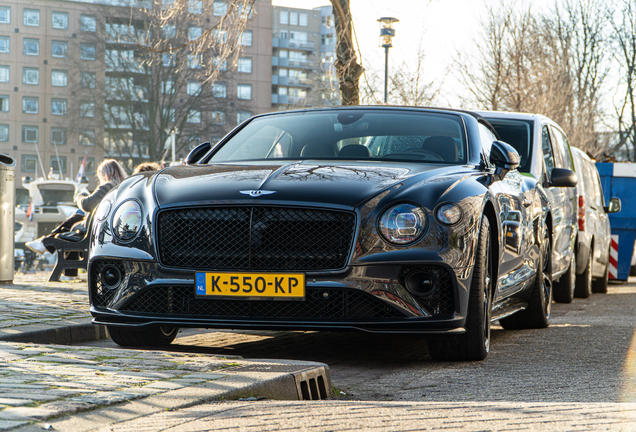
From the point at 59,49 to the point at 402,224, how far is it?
81.3 meters

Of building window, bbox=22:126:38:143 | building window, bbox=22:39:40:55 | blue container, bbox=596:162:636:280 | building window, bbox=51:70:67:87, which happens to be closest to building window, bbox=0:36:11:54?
building window, bbox=22:39:40:55

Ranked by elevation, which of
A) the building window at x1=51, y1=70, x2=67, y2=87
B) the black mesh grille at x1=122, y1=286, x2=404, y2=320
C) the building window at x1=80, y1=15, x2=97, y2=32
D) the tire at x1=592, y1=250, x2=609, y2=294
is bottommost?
the tire at x1=592, y1=250, x2=609, y2=294

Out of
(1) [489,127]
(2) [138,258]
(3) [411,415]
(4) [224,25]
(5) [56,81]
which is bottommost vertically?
(3) [411,415]

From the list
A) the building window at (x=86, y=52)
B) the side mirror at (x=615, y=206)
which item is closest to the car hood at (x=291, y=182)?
the side mirror at (x=615, y=206)

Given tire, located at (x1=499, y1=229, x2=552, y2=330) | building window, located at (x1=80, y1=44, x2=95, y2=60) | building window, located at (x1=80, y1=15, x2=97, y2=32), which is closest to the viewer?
tire, located at (x1=499, y1=229, x2=552, y2=330)

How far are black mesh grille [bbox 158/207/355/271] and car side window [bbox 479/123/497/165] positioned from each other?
1900 mm

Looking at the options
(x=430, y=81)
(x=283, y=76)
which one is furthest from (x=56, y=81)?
(x=430, y=81)

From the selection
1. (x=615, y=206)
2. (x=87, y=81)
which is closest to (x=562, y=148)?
(x=615, y=206)

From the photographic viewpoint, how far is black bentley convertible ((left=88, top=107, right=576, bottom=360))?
499 cm

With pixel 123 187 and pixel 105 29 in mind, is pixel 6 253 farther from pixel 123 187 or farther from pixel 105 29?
pixel 105 29

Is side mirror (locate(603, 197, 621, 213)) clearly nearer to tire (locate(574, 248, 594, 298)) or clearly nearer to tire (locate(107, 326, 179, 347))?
tire (locate(574, 248, 594, 298))

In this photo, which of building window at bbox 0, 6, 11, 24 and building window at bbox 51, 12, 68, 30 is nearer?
building window at bbox 51, 12, 68, 30

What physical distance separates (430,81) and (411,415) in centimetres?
2244

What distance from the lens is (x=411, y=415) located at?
3568 millimetres
